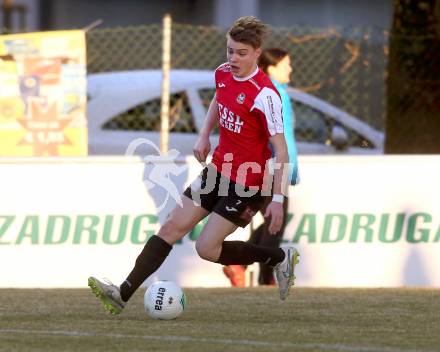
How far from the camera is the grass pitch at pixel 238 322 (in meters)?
7.47

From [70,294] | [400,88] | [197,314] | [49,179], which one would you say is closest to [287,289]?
[197,314]

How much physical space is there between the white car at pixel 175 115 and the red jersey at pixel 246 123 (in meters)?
4.69

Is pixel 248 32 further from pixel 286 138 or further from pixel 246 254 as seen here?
pixel 286 138

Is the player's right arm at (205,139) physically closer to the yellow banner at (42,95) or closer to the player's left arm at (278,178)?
the player's left arm at (278,178)

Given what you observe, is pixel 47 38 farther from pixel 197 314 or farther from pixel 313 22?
pixel 313 22

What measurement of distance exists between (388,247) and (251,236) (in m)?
1.06

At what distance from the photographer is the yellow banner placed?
39.1 feet

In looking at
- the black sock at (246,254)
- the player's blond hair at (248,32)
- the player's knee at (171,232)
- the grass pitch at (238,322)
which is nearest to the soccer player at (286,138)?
the grass pitch at (238,322)

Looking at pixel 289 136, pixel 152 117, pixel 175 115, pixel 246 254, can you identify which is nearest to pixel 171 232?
pixel 246 254

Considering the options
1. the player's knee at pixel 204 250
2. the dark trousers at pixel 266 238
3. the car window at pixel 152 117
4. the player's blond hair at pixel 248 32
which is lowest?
the dark trousers at pixel 266 238

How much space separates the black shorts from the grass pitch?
2.09ft

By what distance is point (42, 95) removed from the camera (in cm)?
1195

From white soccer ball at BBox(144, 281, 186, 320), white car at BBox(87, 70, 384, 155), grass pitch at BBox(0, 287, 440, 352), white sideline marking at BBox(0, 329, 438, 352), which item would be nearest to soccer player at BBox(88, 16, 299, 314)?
white soccer ball at BBox(144, 281, 186, 320)

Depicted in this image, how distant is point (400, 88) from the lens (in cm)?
1464
